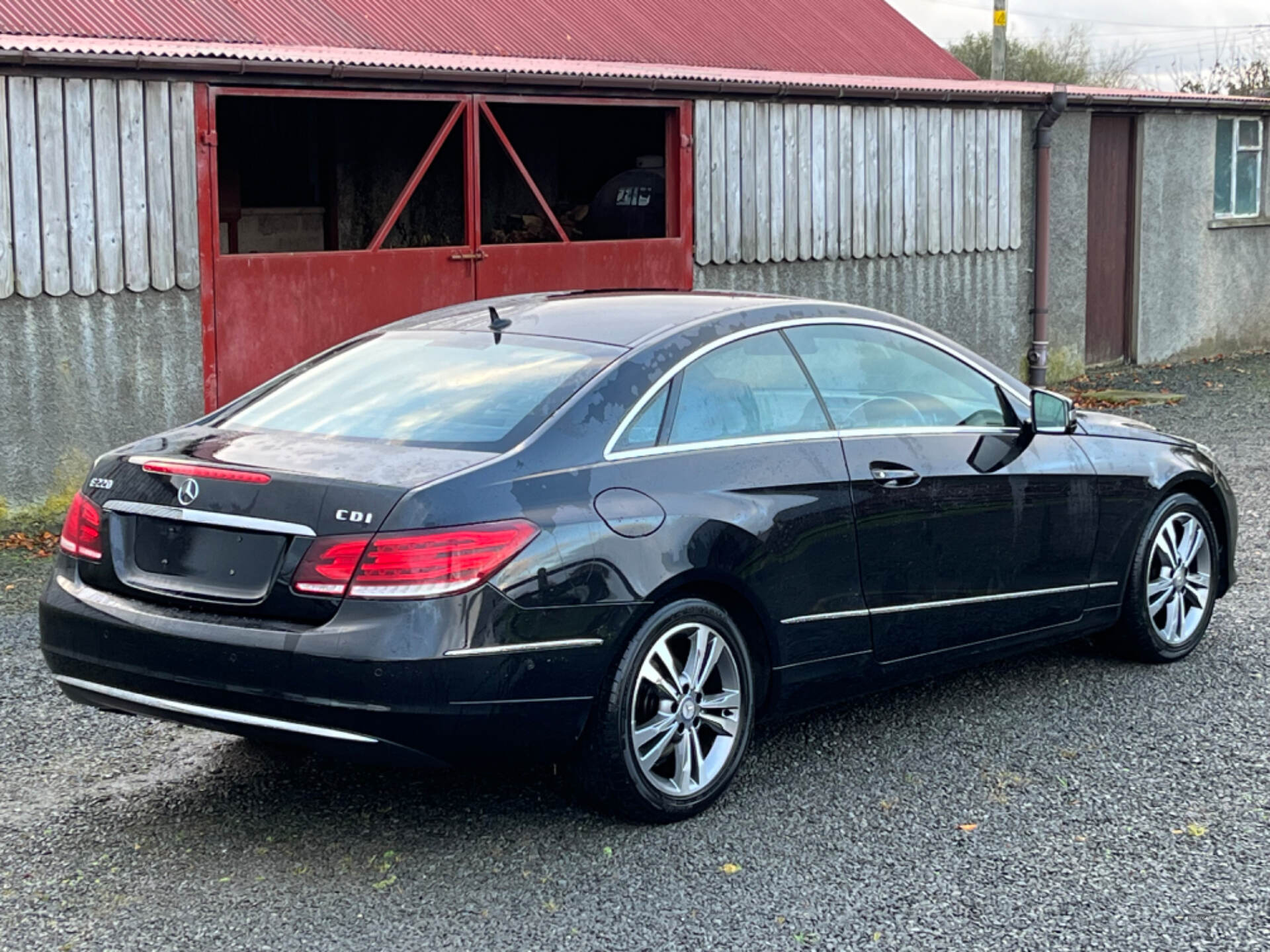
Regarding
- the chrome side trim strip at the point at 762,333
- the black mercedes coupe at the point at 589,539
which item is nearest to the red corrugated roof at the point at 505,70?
the black mercedes coupe at the point at 589,539

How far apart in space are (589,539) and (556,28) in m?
11.6

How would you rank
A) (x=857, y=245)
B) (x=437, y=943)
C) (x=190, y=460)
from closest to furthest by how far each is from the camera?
(x=437, y=943)
(x=190, y=460)
(x=857, y=245)

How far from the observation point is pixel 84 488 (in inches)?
187

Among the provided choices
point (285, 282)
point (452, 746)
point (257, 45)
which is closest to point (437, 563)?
point (452, 746)

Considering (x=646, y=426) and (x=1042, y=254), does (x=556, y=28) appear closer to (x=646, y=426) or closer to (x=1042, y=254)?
(x=1042, y=254)

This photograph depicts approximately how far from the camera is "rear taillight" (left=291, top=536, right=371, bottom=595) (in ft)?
13.6

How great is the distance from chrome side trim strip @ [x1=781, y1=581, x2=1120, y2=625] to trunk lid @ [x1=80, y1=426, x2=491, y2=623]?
48.6 inches

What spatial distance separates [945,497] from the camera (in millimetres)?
5434

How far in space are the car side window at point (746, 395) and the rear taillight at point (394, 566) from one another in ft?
2.86

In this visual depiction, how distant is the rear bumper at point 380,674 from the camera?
4.13 m

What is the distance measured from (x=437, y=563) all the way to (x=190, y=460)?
88cm

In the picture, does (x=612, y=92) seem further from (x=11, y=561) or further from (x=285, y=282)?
(x=11, y=561)

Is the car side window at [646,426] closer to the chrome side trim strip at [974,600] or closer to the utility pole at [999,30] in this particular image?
the chrome side trim strip at [974,600]

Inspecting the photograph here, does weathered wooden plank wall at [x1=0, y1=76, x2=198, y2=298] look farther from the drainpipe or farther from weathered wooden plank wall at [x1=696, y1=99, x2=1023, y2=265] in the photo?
the drainpipe
